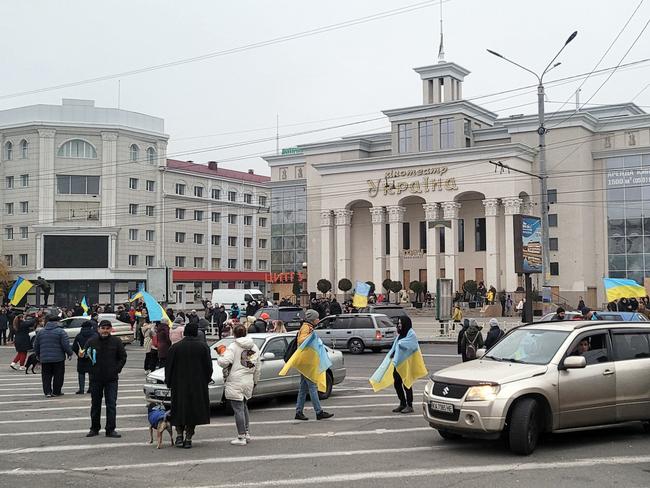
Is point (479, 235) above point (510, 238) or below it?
above

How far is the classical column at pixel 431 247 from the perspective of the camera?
63094 millimetres

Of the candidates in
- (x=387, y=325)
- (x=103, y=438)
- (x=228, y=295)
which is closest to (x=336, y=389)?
(x=103, y=438)

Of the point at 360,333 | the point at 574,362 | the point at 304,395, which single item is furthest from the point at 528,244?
the point at 574,362

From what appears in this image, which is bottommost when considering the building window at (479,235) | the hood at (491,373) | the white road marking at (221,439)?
the white road marking at (221,439)

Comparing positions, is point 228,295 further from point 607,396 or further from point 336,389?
point 607,396

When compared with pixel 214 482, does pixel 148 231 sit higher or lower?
higher

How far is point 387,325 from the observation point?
29.6 meters

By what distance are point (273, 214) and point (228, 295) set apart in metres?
22.4

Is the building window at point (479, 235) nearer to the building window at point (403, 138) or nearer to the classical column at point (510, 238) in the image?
the classical column at point (510, 238)

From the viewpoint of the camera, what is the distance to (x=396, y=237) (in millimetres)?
65625

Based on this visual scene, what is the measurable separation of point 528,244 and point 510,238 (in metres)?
32.2

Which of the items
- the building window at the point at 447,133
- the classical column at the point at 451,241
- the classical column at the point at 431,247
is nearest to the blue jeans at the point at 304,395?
the classical column at the point at 451,241

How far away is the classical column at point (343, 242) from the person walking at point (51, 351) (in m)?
51.9

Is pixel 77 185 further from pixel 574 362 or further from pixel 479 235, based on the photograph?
pixel 574 362
